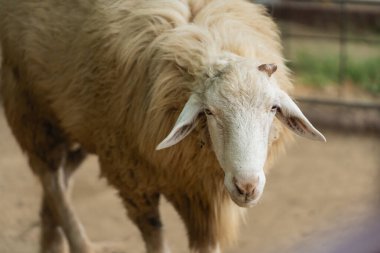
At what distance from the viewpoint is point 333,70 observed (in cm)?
848

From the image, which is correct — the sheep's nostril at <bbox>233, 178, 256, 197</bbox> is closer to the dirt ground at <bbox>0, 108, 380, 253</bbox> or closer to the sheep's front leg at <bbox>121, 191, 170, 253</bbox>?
the sheep's front leg at <bbox>121, 191, 170, 253</bbox>

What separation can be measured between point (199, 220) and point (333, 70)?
4642 mm

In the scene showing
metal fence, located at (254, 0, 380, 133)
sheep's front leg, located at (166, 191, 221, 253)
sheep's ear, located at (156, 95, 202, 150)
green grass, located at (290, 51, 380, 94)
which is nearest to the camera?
sheep's ear, located at (156, 95, 202, 150)

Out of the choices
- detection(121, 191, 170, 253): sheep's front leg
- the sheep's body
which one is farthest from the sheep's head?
detection(121, 191, 170, 253): sheep's front leg

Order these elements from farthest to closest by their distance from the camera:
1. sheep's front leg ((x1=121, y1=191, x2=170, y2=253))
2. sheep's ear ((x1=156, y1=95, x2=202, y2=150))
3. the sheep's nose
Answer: sheep's front leg ((x1=121, y1=191, x2=170, y2=253)), sheep's ear ((x1=156, y1=95, x2=202, y2=150)), the sheep's nose

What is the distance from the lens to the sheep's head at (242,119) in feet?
10.7

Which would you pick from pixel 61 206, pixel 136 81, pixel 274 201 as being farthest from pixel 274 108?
pixel 274 201

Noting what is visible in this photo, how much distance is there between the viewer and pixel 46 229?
5.34 m

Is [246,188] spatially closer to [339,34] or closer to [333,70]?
[333,70]

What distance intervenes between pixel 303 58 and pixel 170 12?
191 inches

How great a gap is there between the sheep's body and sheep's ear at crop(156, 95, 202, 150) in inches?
5.0

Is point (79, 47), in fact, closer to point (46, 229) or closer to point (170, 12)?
point (170, 12)

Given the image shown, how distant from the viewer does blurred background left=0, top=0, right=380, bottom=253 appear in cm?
557

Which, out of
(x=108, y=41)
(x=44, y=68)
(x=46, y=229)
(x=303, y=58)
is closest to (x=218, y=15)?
(x=108, y=41)
